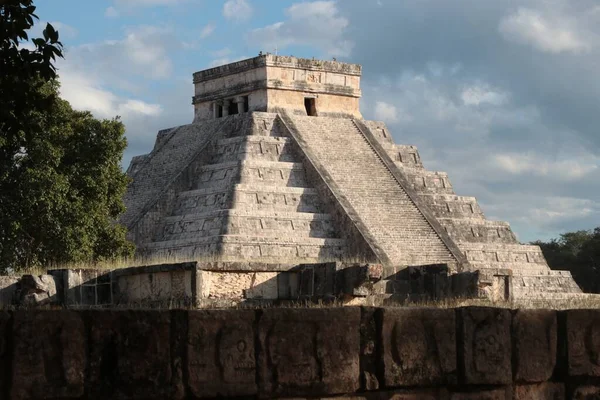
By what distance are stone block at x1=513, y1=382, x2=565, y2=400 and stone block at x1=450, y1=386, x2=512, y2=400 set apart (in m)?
0.07

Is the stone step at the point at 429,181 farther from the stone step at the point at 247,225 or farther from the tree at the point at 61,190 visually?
the tree at the point at 61,190

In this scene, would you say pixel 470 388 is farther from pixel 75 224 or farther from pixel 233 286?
pixel 75 224

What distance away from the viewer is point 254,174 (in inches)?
1559

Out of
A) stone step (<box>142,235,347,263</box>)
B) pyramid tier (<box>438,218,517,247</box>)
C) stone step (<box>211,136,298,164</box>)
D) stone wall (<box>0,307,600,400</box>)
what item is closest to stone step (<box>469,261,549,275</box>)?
pyramid tier (<box>438,218,517,247</box>)

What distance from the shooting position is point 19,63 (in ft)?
31.6

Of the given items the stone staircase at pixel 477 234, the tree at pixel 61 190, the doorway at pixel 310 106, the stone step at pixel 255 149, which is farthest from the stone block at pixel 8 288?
the doorway at pixel 310 106

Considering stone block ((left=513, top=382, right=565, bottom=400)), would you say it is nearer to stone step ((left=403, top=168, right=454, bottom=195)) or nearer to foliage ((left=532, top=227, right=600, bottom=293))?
stone step ((left=403, top=168, right=454, bottom=195))

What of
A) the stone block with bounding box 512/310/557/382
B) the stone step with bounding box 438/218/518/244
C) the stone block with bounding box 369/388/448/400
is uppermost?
the stone step with bounding box 438/218/518/244

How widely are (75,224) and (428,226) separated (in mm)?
14229

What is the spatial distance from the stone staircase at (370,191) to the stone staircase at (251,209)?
95 cm

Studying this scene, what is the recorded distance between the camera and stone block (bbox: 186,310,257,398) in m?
7.46

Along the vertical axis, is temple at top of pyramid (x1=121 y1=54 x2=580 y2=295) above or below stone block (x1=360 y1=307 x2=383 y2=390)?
above

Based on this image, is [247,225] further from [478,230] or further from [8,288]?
[8,288]

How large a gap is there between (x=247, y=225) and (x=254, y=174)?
306 cm
